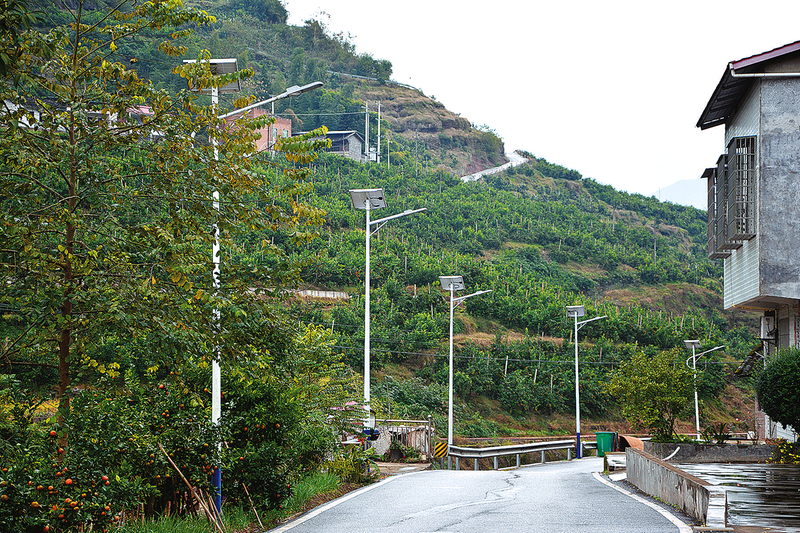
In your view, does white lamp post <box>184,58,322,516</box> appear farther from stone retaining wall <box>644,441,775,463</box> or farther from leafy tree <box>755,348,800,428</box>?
Result: stone retaining wall <box>644,441,775,463</box>

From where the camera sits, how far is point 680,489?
487 inches

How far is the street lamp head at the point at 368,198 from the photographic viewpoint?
74.3 feet

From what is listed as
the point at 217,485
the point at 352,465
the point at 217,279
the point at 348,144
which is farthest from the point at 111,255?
the point at 348,144

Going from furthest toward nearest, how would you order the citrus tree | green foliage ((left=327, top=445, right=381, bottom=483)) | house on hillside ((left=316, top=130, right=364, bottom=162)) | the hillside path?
the hillside path, house on hillside ((left=316, top=130, right=364, bottom=162)), green foliage ((left=327, top=445, right=381, bottom=483)), the citrus tree

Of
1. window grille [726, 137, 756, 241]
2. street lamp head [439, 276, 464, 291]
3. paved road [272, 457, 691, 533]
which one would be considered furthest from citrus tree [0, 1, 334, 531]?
street lamp head [439, 276, 464, 291]

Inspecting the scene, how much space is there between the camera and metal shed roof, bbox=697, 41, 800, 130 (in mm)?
22438

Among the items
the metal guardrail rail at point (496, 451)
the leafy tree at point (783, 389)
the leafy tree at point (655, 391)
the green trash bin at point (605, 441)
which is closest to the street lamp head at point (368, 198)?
the leafy tree at point (783, 389)

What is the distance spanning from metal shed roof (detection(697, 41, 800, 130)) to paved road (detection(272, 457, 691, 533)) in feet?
42.7

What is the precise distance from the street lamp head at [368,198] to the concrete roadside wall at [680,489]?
9.72 m

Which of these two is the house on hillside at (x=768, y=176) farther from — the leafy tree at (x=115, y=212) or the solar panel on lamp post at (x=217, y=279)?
the leafy tree at (x=115, y=212)

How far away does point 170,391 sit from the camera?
11.0 metres

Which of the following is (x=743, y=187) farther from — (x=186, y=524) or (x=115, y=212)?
(x=186, y=524)

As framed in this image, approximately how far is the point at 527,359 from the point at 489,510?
42.6m

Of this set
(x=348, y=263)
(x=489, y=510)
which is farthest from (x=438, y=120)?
(x=489, y=510)
